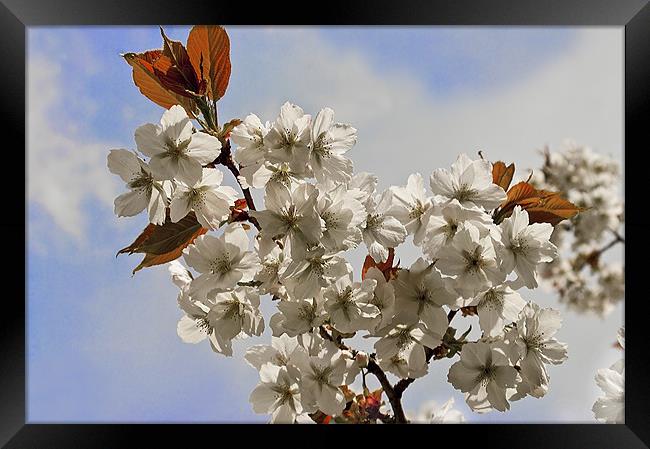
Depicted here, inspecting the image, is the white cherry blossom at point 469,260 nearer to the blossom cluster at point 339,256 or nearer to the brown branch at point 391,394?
the blossom cluster at point 339,256

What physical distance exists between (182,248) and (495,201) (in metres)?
0.52

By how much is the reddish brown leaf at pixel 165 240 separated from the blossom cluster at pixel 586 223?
2.84 metres

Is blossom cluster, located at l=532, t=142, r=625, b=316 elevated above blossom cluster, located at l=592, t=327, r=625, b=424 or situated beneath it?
elevated above

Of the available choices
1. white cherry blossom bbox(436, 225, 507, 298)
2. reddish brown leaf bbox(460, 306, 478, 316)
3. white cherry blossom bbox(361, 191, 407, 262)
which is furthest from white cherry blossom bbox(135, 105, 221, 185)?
reddish brown leaf bbox(460, 306, 478, 316)

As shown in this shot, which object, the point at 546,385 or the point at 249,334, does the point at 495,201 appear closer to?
the point at 546,385

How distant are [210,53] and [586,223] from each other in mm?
3179

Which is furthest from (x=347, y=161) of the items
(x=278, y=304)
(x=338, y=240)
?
(x=278, y=304)

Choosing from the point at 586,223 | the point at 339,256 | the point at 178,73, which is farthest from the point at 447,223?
the point at 586,223

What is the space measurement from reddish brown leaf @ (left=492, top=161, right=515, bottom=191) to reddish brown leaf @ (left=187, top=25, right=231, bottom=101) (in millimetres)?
480

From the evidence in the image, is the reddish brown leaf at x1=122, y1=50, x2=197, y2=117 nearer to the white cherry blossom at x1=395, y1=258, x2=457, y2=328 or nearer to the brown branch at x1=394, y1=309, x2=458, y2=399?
the white cherry blossom at x1=395, y1=258, x2=457, y2=328

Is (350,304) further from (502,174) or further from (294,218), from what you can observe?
(502,174)

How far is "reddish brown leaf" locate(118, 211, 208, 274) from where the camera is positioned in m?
0.89

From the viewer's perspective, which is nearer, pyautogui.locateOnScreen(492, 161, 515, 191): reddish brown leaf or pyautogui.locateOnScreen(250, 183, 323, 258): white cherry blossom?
pyautogui.locateOnScreen(250, 183, 323, 258): white cherry blossom

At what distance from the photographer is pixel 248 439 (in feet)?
2.52
